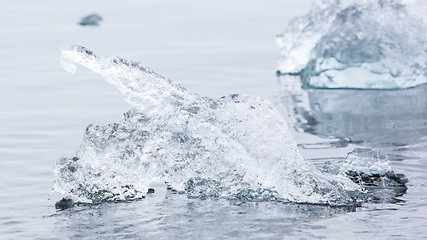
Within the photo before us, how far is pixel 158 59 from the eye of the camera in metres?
12.3

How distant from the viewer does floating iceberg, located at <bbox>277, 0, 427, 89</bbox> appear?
11.0 metres

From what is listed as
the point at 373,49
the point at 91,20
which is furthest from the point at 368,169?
→ the point at 91,20

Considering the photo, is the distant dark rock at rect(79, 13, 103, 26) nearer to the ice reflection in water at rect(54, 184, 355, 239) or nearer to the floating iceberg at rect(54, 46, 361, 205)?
the floating iceberg at rect(54, 46, 361, 205)

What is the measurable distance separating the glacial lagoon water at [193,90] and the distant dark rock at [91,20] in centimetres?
15

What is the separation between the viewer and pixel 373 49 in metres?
11.0

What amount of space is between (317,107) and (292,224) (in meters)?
4.41

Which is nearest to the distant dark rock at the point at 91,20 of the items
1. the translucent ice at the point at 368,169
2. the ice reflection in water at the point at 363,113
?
the ice reflection in water at the point at 363,113

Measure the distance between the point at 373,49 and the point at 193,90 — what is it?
2.12 meters

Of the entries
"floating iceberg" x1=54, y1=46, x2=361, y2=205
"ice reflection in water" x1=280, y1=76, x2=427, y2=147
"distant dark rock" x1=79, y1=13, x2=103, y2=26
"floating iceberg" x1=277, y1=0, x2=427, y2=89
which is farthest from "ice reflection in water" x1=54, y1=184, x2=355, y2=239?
"distant dark rock" x1=79, y1=13, x2=103, y2=26

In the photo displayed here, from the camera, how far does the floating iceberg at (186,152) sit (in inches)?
260

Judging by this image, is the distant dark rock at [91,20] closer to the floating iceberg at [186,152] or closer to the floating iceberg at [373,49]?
the floating iceberg at [373,49]

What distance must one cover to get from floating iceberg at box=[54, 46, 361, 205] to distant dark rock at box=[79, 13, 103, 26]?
781 cm

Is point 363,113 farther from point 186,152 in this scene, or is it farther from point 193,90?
point 186,152

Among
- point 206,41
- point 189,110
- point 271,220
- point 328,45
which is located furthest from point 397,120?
point 206,41
